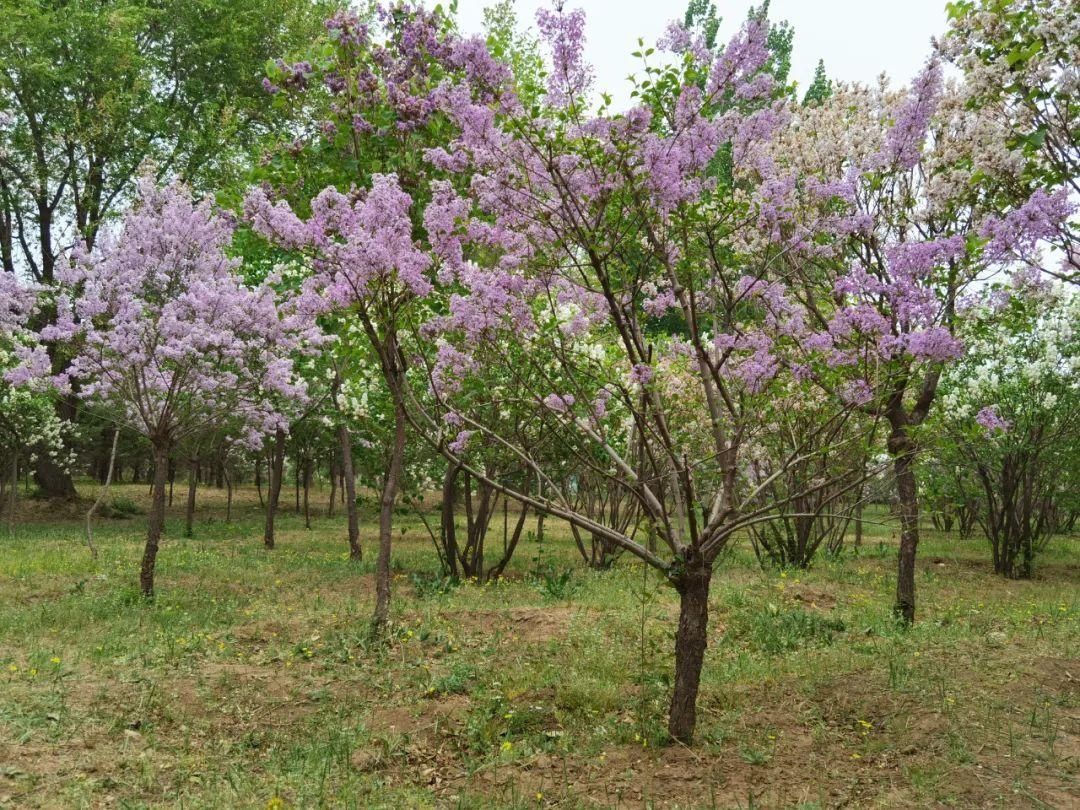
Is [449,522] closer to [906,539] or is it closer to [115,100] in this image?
[906,539]

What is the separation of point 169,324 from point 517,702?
6306 millimetres

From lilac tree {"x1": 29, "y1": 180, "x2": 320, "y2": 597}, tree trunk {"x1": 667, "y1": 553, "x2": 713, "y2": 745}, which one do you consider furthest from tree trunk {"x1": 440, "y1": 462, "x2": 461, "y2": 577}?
tree trunk {"x1": 667, "y1": 553, "x2": 713, "y2": 745}

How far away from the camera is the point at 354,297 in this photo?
5.18m

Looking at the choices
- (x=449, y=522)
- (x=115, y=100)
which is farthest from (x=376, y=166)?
(x=115, y=100)

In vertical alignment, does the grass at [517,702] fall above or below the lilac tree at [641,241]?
below

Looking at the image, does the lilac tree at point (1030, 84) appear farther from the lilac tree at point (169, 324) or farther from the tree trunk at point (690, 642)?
the lilac tree at point (169, 324)

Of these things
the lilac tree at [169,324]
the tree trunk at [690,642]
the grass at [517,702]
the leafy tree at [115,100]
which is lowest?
the grass at [517,702]

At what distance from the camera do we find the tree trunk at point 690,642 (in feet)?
16.4

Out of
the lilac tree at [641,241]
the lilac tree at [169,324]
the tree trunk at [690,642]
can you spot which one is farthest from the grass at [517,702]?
the lilac tree at [169,324]

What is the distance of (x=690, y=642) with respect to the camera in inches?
197

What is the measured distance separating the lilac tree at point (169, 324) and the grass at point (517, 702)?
2.85 m

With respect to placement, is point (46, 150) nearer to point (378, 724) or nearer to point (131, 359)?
point (131, 359)

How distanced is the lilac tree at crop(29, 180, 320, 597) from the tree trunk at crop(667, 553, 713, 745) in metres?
6.33

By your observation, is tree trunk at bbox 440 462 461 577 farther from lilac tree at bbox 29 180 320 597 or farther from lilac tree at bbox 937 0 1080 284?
lilac tree at bbox 937 0 1080 284
